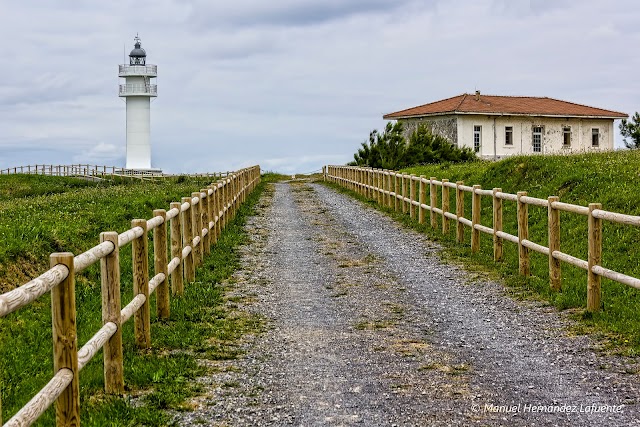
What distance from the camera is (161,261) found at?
370 inches

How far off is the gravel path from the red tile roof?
36462 millimetres

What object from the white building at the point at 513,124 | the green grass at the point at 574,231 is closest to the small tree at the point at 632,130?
the white building at the point at 513,124

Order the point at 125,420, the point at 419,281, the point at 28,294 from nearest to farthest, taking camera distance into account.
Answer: the point at 28,294, the point at 125,420, the point at 419,281

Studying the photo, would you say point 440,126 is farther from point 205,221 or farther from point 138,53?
point 205,221

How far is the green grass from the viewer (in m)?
9.68

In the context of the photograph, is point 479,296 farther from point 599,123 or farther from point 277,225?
point 599,123

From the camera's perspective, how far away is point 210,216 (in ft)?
53.0

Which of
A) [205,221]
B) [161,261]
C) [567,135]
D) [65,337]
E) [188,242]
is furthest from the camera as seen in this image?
[567,135]

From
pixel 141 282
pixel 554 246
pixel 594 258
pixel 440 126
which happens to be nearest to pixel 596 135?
pixel 440 126

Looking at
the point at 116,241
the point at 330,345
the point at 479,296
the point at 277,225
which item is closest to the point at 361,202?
the point at 277,225

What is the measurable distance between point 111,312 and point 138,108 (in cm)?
5952

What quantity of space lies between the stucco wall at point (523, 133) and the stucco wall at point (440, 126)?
17.0 inches

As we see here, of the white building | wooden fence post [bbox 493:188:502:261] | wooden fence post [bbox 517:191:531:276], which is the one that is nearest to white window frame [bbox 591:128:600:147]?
the white building

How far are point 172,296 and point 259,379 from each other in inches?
156
